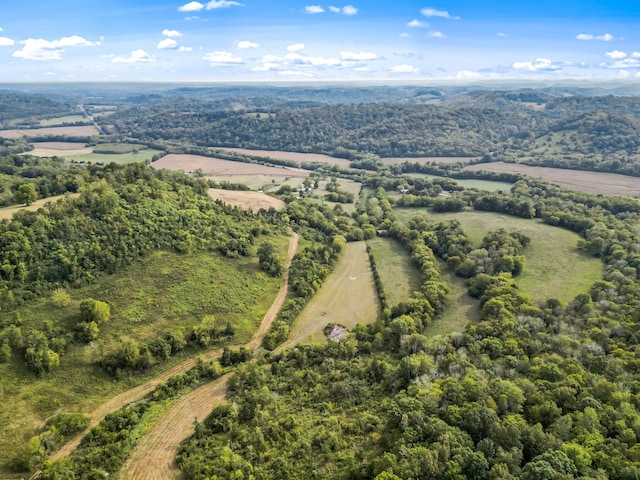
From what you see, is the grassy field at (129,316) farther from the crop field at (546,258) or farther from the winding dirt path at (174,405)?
the crop field at (546,258)

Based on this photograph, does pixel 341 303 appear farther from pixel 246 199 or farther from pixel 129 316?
pixel 246 199

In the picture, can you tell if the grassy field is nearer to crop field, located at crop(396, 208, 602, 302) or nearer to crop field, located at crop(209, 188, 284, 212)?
crop field, located at crop(209, 188, 284, 212)

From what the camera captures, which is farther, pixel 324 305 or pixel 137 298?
pixel 324 305

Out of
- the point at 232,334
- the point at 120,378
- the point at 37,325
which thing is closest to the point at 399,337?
the point at 232,334

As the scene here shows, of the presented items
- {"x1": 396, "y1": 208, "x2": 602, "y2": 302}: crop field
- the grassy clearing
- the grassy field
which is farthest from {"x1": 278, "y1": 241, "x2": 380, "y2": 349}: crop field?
{"x1": 396, "y1": 208, "x2": 602, "y2": 302}: crop field

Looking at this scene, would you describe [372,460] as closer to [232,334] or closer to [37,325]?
[232,334]
